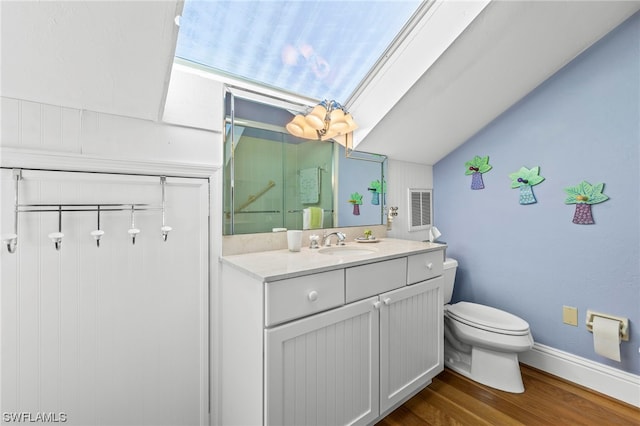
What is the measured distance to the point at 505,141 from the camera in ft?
6.87

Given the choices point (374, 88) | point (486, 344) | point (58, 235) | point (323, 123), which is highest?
point (374, 88)

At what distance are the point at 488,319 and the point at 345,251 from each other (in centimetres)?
106

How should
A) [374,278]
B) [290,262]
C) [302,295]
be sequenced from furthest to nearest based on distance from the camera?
[374,278]
[290,262]
[302,295]

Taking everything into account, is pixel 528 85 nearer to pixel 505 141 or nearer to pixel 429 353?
pixel 505 141

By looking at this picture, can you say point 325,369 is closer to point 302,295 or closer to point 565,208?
point 302,295

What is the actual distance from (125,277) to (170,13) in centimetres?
100

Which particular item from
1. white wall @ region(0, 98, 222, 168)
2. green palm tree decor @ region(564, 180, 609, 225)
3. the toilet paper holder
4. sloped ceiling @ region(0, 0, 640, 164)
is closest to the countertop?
white wall @ region(0, 98, 222, 168)

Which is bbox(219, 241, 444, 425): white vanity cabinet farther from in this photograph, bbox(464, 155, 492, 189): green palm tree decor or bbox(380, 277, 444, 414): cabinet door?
bbox(464, 155, 492, 189): green palm tree decor

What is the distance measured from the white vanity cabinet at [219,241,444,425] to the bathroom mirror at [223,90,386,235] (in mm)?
387

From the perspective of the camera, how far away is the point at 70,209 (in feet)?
3.47

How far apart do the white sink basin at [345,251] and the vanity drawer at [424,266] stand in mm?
241

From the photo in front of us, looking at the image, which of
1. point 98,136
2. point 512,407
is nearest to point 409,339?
point 512,407

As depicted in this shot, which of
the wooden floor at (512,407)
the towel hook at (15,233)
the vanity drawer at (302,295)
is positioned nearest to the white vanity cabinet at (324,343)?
the vanity drawer at (302,295)

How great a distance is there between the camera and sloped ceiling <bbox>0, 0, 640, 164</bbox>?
2.49 feet
